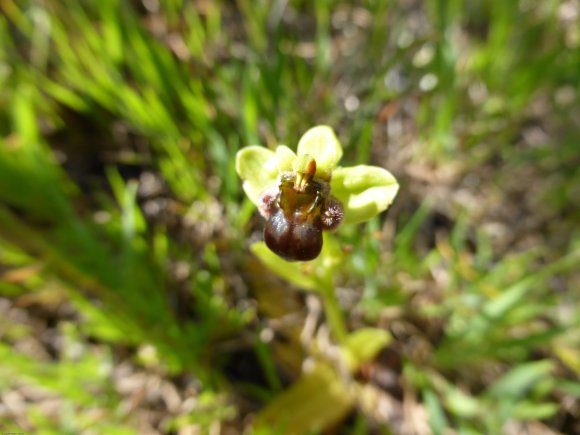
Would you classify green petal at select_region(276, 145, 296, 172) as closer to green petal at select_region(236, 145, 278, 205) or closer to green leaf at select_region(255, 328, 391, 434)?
green petal at select_region(236, 145, 278, 205)

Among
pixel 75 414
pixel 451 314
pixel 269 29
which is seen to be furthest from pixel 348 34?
pixel 75 414

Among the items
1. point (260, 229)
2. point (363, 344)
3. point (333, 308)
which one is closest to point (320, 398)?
point (363, 344)

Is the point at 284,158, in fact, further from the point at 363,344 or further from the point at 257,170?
the point at 363,344

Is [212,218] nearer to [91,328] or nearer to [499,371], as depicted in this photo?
[91,328]

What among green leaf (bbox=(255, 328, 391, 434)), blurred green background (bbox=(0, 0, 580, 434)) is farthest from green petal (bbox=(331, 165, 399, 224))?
green leaf (bbox=(255, 328, 391, 434))

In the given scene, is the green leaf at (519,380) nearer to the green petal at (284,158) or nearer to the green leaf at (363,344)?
the green leaf at (363,344)
